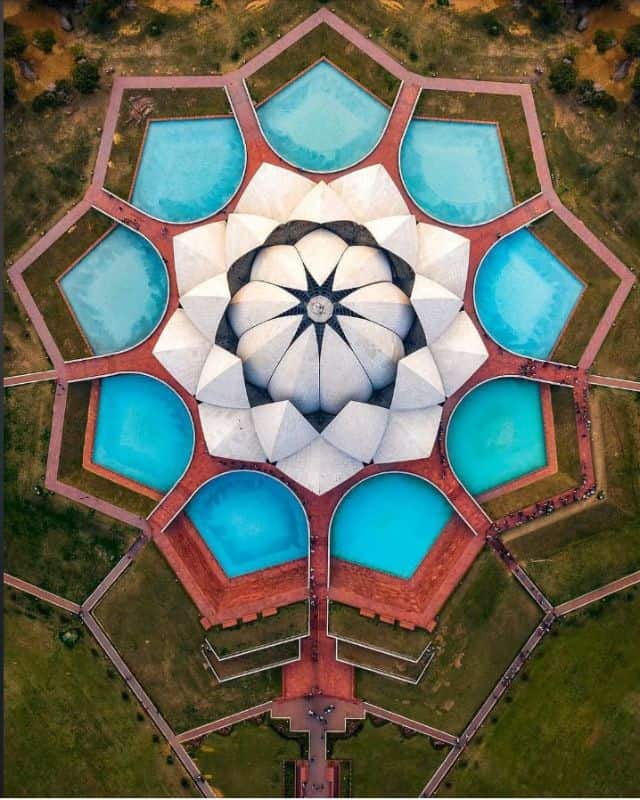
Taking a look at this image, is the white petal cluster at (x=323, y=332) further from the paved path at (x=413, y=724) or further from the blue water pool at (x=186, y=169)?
the paved path at (x=413, y=724)

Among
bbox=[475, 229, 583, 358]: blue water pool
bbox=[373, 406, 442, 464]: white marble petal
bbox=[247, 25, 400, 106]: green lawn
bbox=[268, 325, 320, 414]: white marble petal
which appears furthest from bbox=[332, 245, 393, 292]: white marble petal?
bbox=[247, 25, 400, 106]: green lawn

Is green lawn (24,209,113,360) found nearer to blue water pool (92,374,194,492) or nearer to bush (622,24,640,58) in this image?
blue water pool (92,374,194,492)

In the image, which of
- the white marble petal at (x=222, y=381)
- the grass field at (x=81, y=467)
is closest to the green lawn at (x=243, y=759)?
the grass field at (x=81, y=467)

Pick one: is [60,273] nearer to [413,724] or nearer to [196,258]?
[196,258]

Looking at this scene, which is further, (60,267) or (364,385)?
(60,267)

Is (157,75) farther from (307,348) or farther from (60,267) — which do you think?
(307,348)

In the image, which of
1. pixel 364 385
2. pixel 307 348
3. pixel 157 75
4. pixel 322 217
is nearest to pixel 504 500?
pixel 364 385
